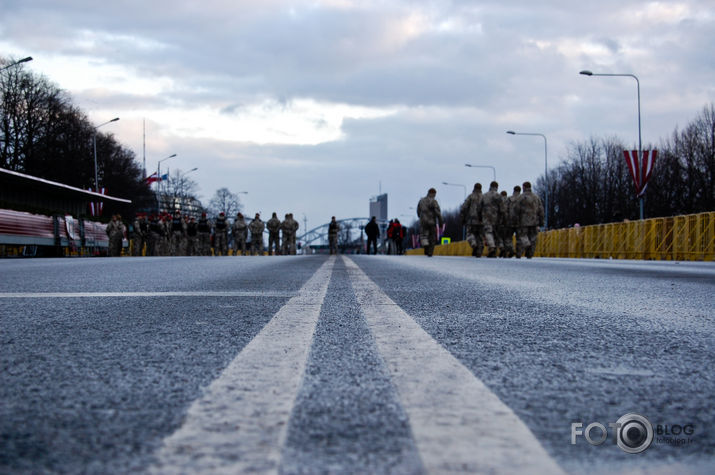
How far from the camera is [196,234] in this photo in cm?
3706

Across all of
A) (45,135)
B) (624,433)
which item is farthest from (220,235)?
(624,433)

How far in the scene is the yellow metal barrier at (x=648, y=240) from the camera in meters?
19.0

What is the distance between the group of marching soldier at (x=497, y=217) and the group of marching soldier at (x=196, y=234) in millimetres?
14967

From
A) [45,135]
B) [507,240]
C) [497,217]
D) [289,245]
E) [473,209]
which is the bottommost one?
[289,245]

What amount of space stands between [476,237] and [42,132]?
132 ft

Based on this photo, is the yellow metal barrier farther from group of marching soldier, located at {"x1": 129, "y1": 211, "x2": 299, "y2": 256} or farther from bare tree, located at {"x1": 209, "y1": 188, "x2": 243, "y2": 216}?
bare tree, located at {"x1": 209, "y1": 188, "x2": 243, "y2": 216}

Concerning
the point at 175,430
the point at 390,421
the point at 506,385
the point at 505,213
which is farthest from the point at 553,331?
the point at 505,213

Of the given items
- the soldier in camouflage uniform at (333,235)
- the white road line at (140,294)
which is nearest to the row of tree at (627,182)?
the soldier in camouflage uniform at (333,235)

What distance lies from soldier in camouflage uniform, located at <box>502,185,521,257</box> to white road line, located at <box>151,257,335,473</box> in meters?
19.4

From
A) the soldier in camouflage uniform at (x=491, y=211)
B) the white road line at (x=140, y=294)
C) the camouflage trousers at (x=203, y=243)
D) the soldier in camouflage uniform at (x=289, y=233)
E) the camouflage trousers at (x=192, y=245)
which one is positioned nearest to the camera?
the white road line at (x=140, y=294)

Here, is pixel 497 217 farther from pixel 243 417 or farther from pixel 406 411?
pixel 243 417

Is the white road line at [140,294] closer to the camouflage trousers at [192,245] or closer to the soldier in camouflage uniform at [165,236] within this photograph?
the soldier in camouflage uniform at [165,236]

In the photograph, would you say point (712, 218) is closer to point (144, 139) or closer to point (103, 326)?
point (103, 326)

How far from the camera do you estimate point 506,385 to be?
201 centimetres
